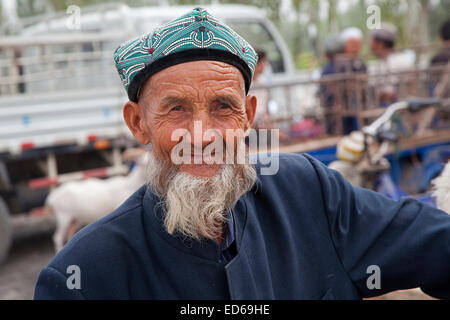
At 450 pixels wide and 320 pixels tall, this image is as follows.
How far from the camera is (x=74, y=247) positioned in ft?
4.49

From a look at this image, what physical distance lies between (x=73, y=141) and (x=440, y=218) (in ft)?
16.0

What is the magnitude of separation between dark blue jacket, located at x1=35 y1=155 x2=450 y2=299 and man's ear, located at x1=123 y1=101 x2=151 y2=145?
186 mm

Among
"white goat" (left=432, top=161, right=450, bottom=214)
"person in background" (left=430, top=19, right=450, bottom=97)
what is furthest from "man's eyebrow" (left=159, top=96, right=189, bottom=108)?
"person in background" (left=430, top=19, right=450, bottom=97)

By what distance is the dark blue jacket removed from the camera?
4.51 feet

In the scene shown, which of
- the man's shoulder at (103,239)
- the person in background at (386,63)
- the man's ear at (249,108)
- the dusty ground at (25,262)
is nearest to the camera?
the man's shoulder at (103,239)

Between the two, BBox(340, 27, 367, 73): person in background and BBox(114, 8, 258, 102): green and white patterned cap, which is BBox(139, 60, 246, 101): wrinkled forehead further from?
BBox(340, 27, 367, 73): person in background

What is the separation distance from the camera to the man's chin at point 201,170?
1466 mm

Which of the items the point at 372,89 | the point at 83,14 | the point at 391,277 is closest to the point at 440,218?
the point at 391,277

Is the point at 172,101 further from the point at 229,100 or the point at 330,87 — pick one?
the point at 330,87


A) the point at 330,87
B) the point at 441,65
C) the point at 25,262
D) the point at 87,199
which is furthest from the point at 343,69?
the point at 25,262

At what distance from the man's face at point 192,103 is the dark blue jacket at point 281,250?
18 cm

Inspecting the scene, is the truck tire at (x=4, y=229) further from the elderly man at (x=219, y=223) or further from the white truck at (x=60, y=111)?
the elderly man at (x=219, y=223)

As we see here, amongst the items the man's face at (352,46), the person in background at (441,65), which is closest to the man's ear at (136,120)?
the person in background at (441,65)
